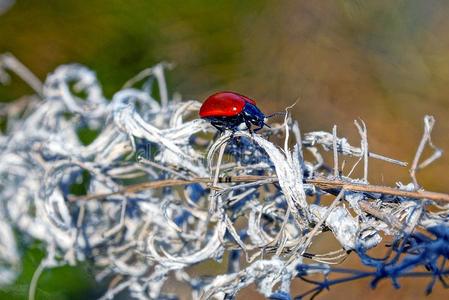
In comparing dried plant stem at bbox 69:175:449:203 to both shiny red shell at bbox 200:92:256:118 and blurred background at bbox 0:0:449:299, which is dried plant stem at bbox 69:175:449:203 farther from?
blurred background at bbox 0:0:449:299

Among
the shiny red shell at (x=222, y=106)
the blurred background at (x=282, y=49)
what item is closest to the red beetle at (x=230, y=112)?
the shiny red shell at (x=222, y=106)

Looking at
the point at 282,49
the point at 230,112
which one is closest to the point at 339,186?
the point at 230,112

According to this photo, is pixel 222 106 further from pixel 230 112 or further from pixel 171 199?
pixel 171 199

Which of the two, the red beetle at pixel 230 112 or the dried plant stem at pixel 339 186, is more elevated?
the red beetle at pixel 230 112

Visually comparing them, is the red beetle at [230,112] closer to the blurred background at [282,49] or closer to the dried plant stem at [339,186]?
the dried plant stem at [339,186]

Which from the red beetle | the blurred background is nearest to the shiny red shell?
the red beetle
